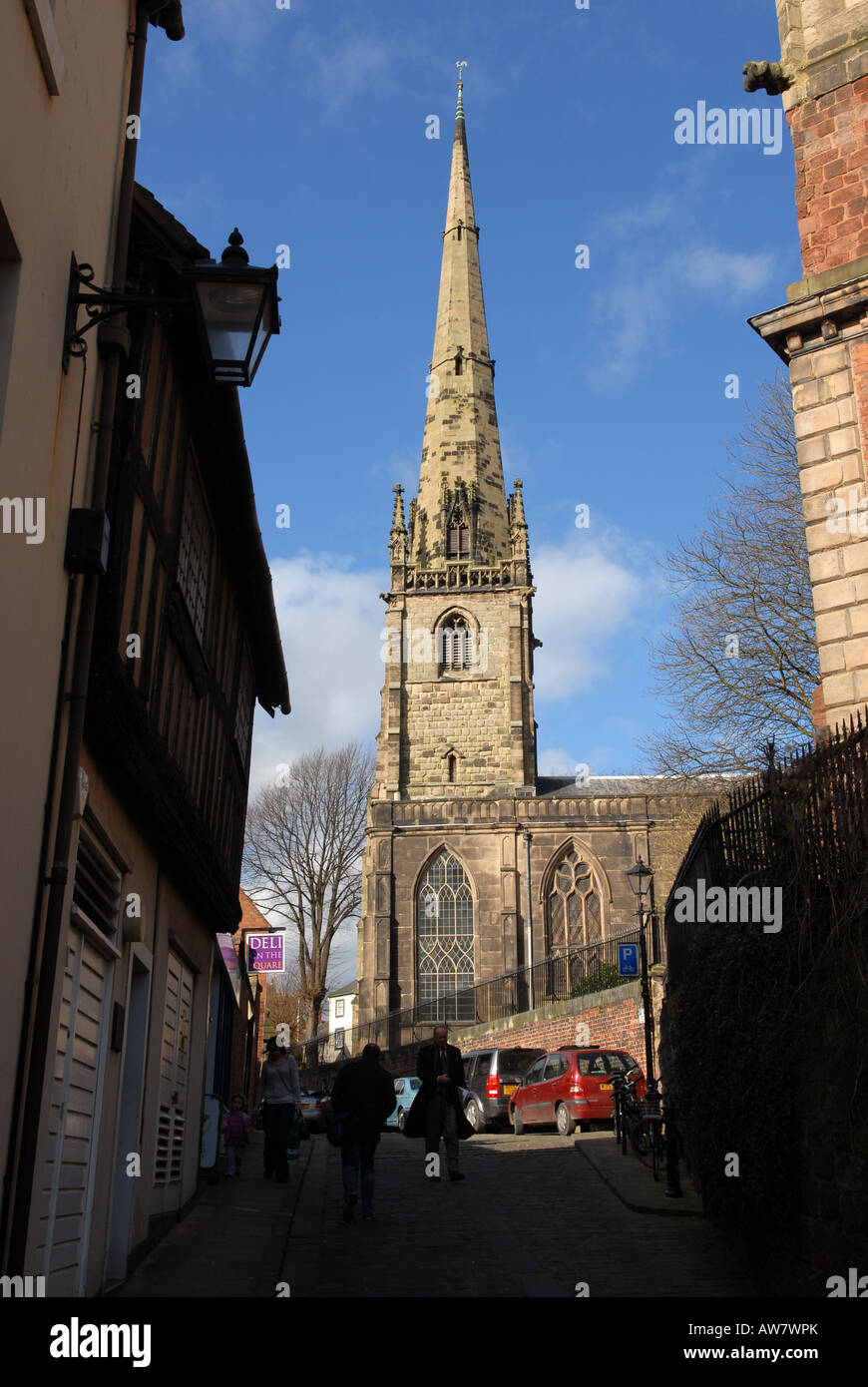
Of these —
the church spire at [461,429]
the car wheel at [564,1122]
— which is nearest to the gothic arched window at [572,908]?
the church spire at [461,429]

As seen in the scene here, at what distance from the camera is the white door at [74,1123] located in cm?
614

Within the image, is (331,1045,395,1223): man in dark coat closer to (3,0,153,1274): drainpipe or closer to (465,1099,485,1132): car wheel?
(3,0,153,1274): drainpipe

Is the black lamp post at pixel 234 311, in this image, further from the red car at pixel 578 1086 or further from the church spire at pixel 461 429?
the church spire at pixel 461 429

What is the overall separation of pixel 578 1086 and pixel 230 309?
15.7 meters

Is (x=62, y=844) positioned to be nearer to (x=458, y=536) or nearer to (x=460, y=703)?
(x=460, y=703)

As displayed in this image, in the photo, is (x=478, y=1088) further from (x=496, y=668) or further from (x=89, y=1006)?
(x=496, y=668)

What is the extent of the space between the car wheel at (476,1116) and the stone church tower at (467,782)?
1611cm

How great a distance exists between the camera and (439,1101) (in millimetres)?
13062

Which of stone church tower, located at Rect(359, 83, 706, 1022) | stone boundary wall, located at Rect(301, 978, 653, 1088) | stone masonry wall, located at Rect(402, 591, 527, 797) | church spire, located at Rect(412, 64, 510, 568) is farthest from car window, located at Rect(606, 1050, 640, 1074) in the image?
church spire, located at Rect(412, 64, 510, 568)

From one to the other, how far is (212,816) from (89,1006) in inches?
185

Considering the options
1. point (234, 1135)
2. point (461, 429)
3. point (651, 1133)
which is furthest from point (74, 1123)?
point (461, 429)

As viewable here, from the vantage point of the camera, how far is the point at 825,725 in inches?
444

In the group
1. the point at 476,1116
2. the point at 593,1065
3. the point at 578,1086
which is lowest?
the point at 476,1116
